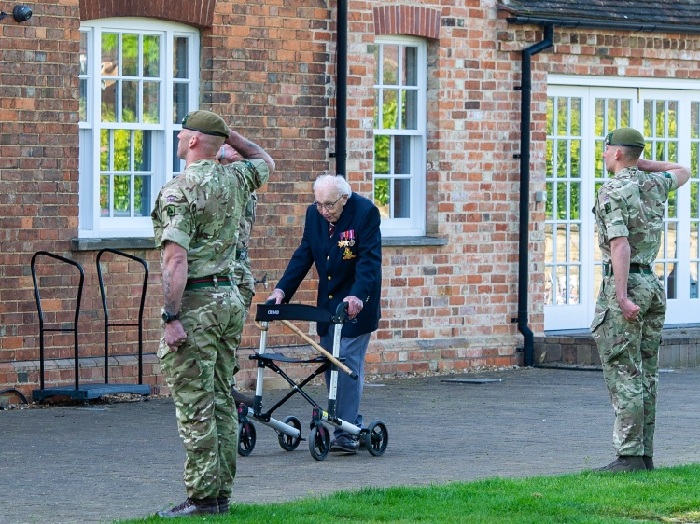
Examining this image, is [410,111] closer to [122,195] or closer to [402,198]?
[402,198]

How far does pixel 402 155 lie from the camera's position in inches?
689

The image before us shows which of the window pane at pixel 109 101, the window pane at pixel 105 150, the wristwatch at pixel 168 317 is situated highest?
the window pane at pixel 109 101

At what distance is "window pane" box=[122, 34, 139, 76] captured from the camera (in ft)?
50.0

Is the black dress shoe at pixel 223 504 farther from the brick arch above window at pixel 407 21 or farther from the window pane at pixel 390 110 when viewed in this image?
the window pane at pixel 390 110

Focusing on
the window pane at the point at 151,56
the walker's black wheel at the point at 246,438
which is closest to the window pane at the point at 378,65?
the window pane at the point at 151,56

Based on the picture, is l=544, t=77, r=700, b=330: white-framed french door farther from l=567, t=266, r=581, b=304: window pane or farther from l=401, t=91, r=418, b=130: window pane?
l=401, t=91, r=418, b=130: window pane

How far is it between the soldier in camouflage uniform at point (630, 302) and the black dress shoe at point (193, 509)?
2775 mm

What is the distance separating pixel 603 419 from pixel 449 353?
13.6 ft

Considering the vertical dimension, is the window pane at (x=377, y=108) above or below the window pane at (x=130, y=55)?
below

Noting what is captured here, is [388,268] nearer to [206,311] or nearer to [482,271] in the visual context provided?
[482,271]

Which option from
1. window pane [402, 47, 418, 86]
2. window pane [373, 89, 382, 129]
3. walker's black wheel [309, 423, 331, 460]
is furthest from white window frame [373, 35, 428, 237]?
walker's black wheel [309, 423, 331, 460]

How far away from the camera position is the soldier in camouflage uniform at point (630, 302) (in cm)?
1010

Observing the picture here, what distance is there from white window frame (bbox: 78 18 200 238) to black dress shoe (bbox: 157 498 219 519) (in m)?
6.91

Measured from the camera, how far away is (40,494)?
9.41 m
